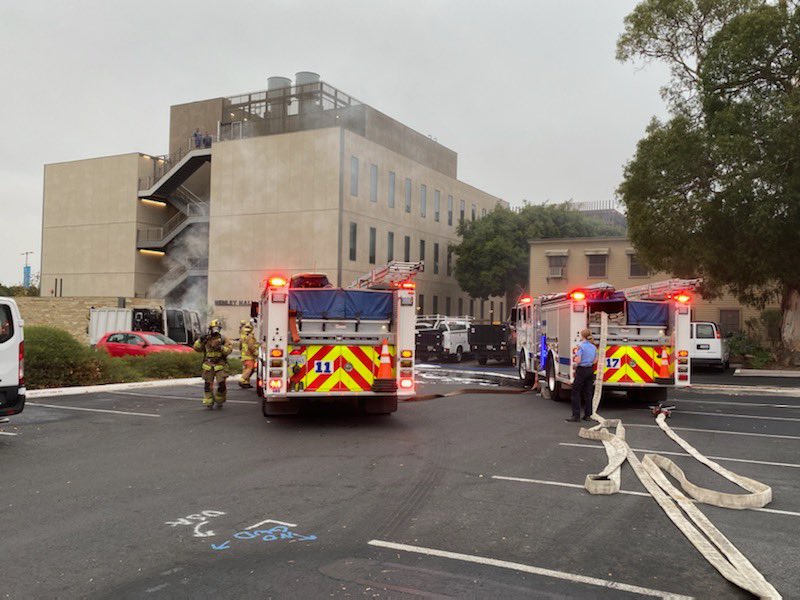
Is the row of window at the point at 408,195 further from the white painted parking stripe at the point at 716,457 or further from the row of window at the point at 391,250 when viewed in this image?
the white painted parking stripe at the point at 716,457

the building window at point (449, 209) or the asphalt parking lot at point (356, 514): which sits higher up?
the building window at point (449, 209)

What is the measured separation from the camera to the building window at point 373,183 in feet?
141

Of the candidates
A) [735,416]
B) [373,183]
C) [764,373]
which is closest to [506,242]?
[373,183]

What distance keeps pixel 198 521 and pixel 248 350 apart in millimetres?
11433

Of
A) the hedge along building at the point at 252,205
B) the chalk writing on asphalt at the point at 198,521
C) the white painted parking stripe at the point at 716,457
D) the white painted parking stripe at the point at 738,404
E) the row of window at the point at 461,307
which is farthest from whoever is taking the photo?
the row of window at the point at 461,307

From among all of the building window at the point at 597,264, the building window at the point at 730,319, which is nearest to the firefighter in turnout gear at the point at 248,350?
the building window at the point at 597,264

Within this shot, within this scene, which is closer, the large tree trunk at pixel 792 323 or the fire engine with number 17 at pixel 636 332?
the fire engine with number 17 at pixel 636 332

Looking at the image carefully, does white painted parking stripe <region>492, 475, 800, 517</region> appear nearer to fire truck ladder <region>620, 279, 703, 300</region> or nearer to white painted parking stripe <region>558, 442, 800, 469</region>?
white painted parking stripe <region>558, 442, 800, 469</region>

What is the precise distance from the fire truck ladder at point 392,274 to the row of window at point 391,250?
2849 centimetres

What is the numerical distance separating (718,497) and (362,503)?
10.4 ft

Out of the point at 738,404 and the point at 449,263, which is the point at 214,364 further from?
the point at 449,263

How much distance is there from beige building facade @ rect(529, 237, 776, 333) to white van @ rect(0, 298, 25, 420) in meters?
32.9

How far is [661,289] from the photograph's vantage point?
15.3 m

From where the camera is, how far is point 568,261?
132ft
